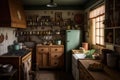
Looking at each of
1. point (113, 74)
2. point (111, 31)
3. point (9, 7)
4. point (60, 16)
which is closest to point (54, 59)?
point (60, 16)

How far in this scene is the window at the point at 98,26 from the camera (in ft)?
14.6

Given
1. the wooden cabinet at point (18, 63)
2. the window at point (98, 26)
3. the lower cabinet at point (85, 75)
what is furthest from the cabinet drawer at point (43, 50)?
the lower cabinet at point (85, 75)

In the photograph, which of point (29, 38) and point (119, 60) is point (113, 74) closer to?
point (119, 60)

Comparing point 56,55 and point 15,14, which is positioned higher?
point 15,14

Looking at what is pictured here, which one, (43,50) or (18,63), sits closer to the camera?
(18,63)

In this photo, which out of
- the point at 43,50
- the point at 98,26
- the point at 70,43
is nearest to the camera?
the point at 98,26

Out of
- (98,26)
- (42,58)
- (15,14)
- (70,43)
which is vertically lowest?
(42,58)

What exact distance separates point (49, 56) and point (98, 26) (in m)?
2.40

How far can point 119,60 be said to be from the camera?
2.75m

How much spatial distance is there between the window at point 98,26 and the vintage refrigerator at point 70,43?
0.96 m

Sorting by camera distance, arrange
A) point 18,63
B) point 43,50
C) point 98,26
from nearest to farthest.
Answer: point 18,63
point 98,26
point 43,50

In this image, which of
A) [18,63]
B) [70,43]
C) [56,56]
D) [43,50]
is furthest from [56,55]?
[18,63]

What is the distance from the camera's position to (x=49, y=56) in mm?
6324

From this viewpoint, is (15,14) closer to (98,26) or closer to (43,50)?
(43,50)
